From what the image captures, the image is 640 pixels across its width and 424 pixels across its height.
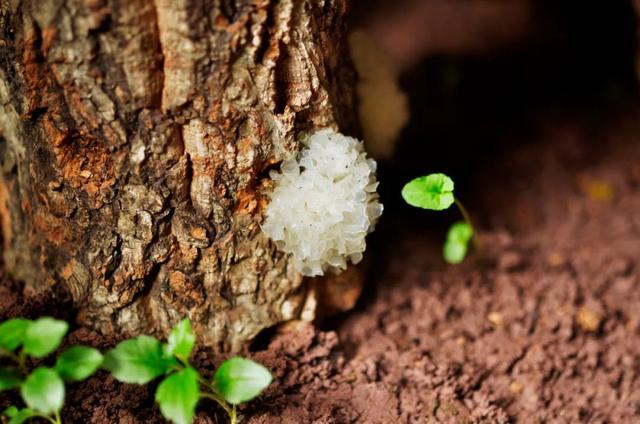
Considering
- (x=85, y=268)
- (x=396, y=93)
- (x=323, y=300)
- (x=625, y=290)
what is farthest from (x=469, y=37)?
(x=85, y=268)

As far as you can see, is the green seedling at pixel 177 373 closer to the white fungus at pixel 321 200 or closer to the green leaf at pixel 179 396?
the green leaf at pixel 179 396

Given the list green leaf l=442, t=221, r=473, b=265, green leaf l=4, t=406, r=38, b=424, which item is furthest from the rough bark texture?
green leaf l=442, t=221, r=473, b=265

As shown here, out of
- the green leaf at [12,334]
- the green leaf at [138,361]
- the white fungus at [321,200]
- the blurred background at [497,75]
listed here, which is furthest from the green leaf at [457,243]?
the green leaf at [12,334]

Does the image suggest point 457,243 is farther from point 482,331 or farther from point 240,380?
point 240,380

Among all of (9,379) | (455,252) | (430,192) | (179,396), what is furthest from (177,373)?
(455,252)

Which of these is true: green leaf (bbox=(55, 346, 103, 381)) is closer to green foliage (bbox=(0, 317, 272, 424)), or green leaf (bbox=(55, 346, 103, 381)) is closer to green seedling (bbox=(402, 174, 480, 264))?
green foliage (bbox=(0, 317, 272, 424))
